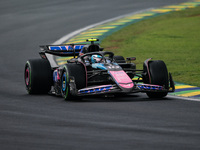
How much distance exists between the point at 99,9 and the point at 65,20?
192 inches

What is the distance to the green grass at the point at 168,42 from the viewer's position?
66.0ft

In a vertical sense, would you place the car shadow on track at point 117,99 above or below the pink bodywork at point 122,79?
below

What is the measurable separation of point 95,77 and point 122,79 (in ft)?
4.02

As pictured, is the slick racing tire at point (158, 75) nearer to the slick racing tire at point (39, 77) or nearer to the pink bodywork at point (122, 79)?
the pink bodywork at point (122, 79)

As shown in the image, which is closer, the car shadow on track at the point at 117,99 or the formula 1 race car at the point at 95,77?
the formula 1 race car at the point at 95,77

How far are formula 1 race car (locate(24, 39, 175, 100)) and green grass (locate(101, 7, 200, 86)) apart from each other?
2719mm

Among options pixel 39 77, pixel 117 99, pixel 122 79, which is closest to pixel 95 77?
pixel 117 99

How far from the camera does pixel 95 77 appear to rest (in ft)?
45.9

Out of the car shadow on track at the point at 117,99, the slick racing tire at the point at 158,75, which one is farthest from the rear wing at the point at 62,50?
the slick racing tire at the point at 158,75

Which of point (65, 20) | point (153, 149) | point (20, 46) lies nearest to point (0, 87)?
point (153, 149)

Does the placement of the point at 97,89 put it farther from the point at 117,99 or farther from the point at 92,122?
the point at 92,122

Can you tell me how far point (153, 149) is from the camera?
26.6ft

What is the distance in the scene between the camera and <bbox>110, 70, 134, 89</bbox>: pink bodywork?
12.8 m

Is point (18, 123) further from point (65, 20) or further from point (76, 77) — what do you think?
point (65, 20)
